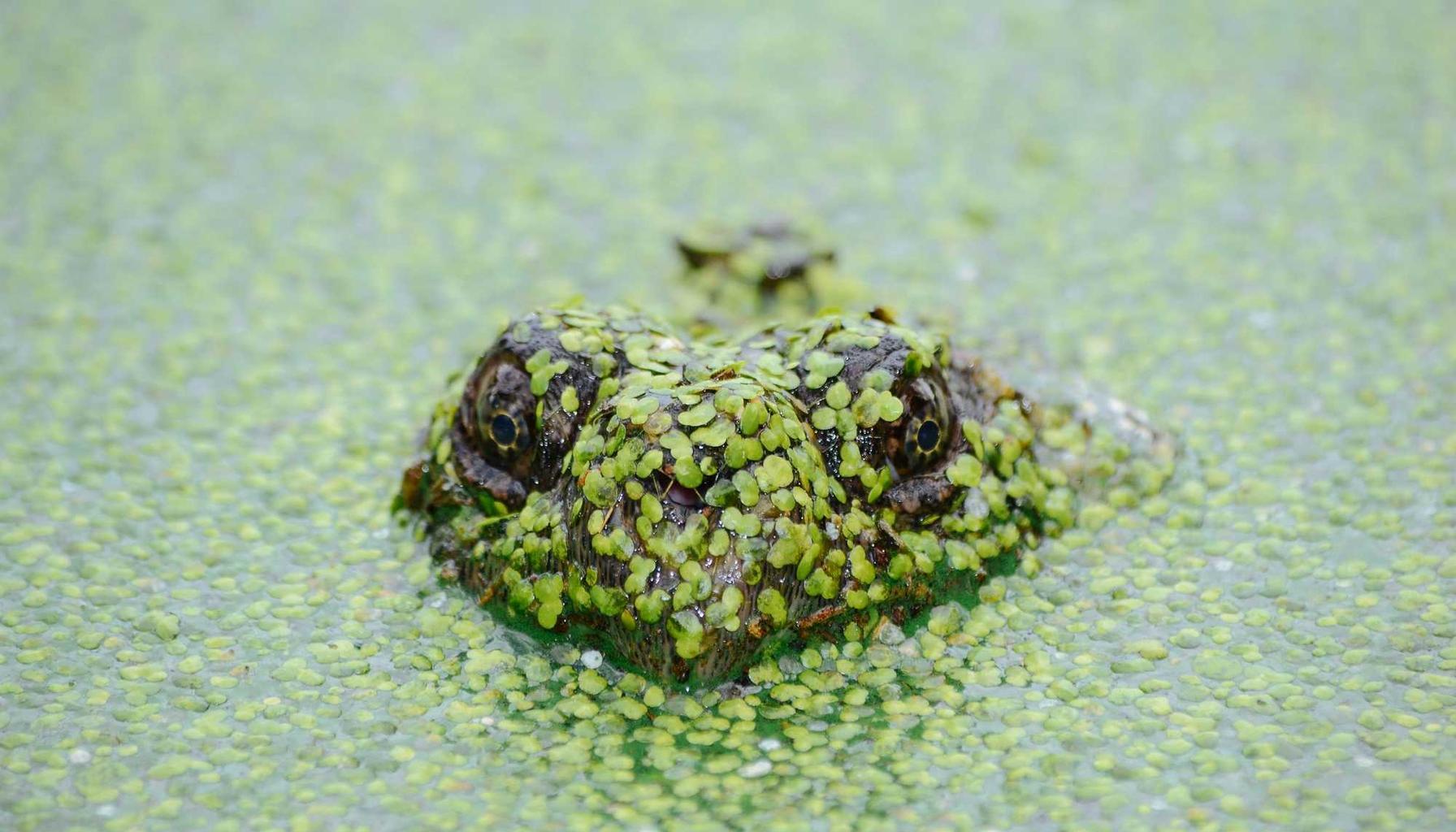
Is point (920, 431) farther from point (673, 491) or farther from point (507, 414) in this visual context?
point (507, 414)

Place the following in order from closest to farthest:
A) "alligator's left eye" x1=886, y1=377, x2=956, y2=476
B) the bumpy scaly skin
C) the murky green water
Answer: the murky green water → the bumpy scaly skin → "alligator's left eye" x1=886, y1=377, x2=956, y2=476

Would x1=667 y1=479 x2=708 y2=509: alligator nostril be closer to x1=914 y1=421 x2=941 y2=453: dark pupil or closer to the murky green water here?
the murky green water

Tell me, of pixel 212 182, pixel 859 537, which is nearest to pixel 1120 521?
pixel 859 537

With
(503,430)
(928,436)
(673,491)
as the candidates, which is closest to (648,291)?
(503,430)

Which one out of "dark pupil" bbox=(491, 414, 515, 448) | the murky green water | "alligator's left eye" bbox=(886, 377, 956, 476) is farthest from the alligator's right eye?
"alligator's left eye" bbox=(886, 377, 956, 476)

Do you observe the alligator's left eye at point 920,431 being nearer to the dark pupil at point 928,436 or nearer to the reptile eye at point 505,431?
the dark pupil at point 928,436

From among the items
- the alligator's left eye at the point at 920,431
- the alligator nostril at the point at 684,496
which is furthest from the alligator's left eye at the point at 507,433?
the alligator's left eye at the point at 920,431
